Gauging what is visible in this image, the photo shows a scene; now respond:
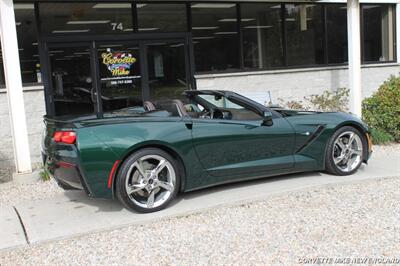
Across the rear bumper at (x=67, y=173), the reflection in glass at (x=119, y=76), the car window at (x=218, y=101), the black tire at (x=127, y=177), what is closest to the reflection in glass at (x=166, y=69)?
the reflection in glass at (x=119, y=76)

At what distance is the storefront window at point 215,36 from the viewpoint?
34.3 ft

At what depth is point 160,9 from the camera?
1012 centimetres

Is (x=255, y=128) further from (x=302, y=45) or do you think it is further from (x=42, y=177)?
(x=302, y=45)

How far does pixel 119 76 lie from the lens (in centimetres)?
970

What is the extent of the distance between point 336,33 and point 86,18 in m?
6.07

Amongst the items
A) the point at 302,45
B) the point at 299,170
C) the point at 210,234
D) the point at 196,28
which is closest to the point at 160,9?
the point at 196,28

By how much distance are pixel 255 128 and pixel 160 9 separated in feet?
16.7

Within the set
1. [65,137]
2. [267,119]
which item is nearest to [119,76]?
[267,119]

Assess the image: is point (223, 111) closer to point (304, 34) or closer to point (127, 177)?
point (127, 177)

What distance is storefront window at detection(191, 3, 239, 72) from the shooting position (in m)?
10.5

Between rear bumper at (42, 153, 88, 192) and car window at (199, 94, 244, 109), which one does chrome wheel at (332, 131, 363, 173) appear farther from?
rear bumper at (42, 153, 88, 192)

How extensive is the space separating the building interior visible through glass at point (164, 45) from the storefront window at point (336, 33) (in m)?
0.02

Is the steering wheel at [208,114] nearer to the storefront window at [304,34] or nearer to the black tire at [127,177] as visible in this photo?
the black tire at [127,177]

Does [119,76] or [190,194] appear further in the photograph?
[119,76]
